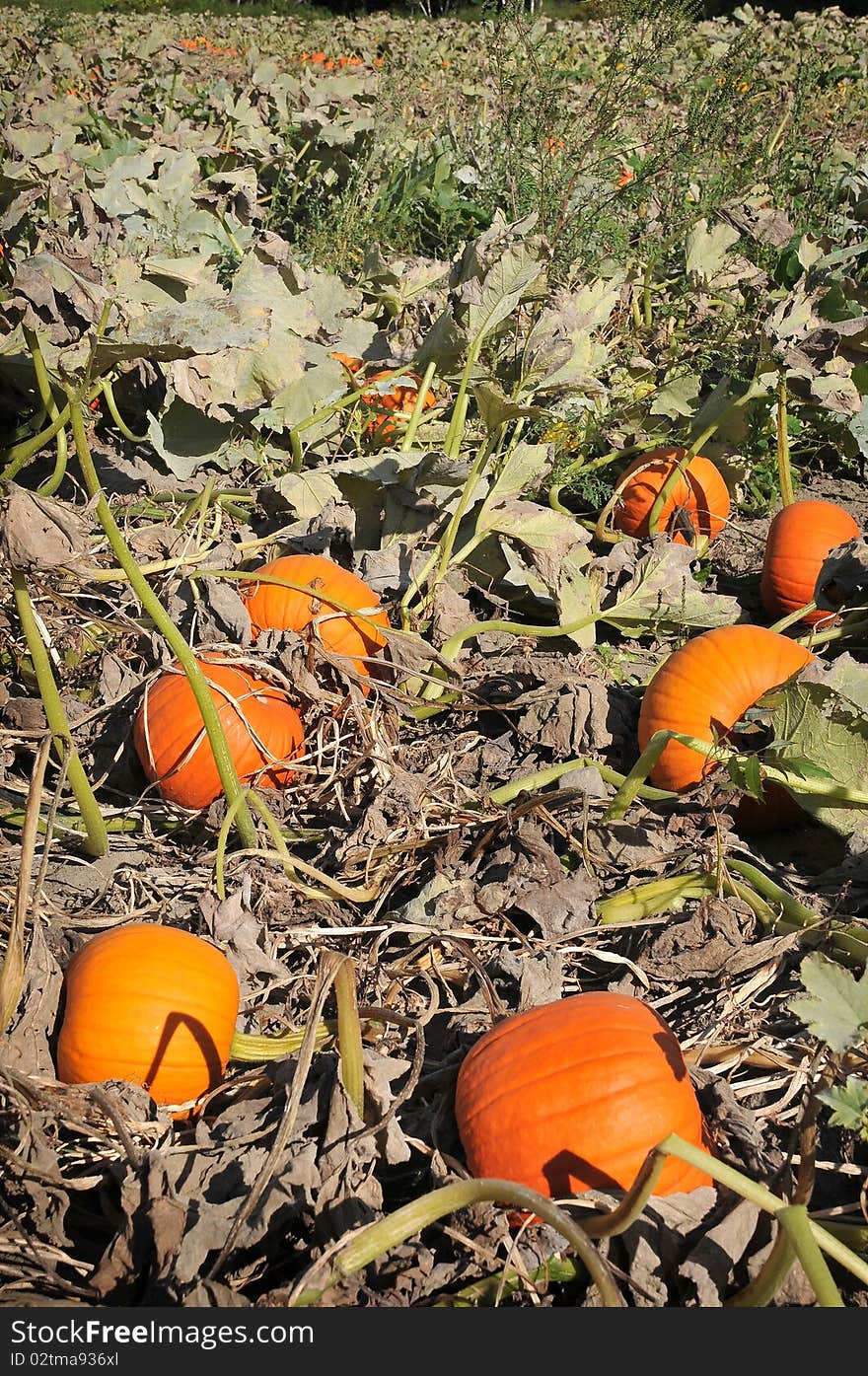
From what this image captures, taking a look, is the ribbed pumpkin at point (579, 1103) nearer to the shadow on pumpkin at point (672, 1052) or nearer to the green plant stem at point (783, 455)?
the shadow on pumpkin at point (672, 1052)

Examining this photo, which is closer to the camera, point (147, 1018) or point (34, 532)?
point (147, 1018)

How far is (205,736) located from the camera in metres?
2.34

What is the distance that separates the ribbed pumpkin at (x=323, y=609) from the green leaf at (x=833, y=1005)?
1.45 meters

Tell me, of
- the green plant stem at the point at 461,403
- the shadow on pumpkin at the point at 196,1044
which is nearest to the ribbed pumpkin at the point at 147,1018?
the shadow on pumpkin at the point at 196,1044

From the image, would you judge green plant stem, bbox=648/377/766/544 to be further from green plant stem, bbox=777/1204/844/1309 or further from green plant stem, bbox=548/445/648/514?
green plant stem, bbox=777/1204/844/1309

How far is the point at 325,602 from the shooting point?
8.69 ft

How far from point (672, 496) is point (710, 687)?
1274 mm

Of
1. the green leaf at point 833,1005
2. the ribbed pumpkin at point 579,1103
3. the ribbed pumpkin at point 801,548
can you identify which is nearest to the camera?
the green leaf at point 833,1005

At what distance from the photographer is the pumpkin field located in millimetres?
1428

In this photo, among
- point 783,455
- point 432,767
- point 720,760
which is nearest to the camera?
point 720,760

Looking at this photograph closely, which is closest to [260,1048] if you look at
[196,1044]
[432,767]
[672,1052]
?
[196,1044]

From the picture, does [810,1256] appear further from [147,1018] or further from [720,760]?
[720,760]

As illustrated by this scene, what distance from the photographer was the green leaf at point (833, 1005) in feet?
4.52

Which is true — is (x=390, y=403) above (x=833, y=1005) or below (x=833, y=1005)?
below
